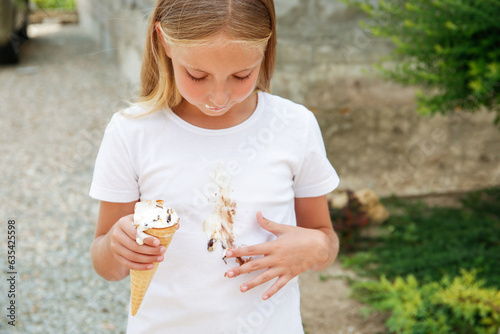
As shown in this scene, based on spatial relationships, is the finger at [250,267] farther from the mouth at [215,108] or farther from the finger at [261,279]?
the mouth at [215,108]

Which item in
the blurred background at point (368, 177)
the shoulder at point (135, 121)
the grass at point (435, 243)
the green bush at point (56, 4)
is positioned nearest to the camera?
the shoulder at point (135, 121)

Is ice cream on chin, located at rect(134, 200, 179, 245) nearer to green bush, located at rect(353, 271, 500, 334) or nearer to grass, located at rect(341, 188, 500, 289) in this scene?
green bush, located at rect(353, 271, 500, 334)

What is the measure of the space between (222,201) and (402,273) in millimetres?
2570

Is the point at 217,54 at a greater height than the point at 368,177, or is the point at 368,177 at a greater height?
the point at 217,54

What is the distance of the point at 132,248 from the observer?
125 cm

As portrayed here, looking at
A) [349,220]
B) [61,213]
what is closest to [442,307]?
[349,220]

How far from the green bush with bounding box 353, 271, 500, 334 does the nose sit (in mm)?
2160

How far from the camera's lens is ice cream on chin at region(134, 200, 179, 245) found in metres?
1.23

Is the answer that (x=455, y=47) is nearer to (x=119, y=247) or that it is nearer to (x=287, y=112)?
(x=287, y=112)

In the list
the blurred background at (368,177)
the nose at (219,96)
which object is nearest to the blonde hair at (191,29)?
the nose at (219,96)

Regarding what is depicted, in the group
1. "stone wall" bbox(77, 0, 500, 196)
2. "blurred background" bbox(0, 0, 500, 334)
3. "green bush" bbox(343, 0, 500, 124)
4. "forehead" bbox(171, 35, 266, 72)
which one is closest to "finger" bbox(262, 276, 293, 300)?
"forehead" bbox(171, 35, 266, 72)

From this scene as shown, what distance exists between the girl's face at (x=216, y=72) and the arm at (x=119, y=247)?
0.36 meters

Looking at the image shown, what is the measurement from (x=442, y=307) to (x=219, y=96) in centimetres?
235

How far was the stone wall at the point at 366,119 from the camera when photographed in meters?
4.45
